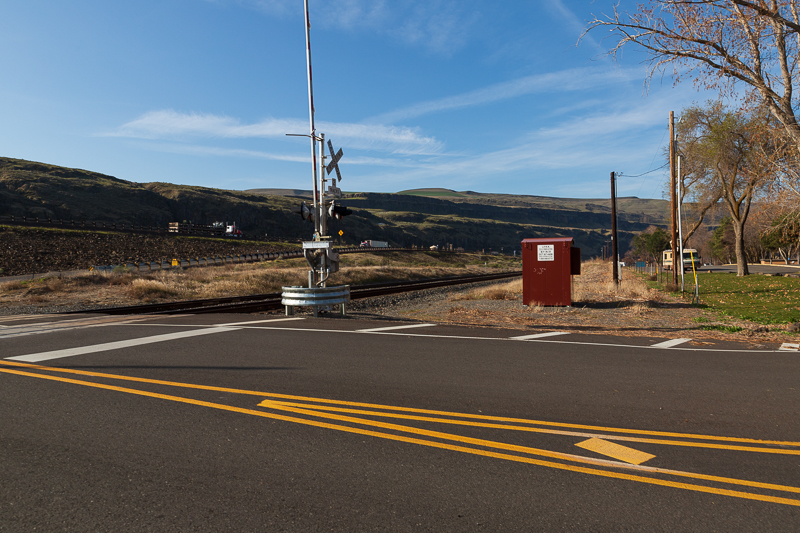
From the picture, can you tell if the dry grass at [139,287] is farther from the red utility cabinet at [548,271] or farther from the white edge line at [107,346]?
the red utility cabinet at [548,271]

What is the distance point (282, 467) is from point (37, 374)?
185 inches

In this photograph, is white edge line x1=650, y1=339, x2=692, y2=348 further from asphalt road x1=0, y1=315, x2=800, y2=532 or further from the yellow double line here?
the yellow double line

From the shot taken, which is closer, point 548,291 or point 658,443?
point 658,443

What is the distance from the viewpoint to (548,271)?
17.8 meters

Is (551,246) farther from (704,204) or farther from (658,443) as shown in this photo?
(704,204)

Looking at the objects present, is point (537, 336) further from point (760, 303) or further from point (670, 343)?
point (760, 303)

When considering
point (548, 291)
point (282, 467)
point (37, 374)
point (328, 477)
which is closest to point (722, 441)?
point (328, 477)

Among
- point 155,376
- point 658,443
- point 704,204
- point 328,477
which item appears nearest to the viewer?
point 328,477

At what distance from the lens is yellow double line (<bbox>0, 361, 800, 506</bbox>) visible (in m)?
3.64

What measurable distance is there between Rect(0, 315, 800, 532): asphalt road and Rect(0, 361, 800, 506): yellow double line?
0.02 m

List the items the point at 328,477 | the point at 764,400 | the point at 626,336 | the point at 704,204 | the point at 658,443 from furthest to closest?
the point at 704,204, the point at 626,336, the point at 764,400, the point at 658,443, the point at 328,477

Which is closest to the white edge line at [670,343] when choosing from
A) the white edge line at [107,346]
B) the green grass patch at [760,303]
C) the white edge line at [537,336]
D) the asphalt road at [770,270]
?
the white edge line at [537,336]

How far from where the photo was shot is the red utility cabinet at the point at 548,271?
1752cm

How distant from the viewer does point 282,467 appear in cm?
383
